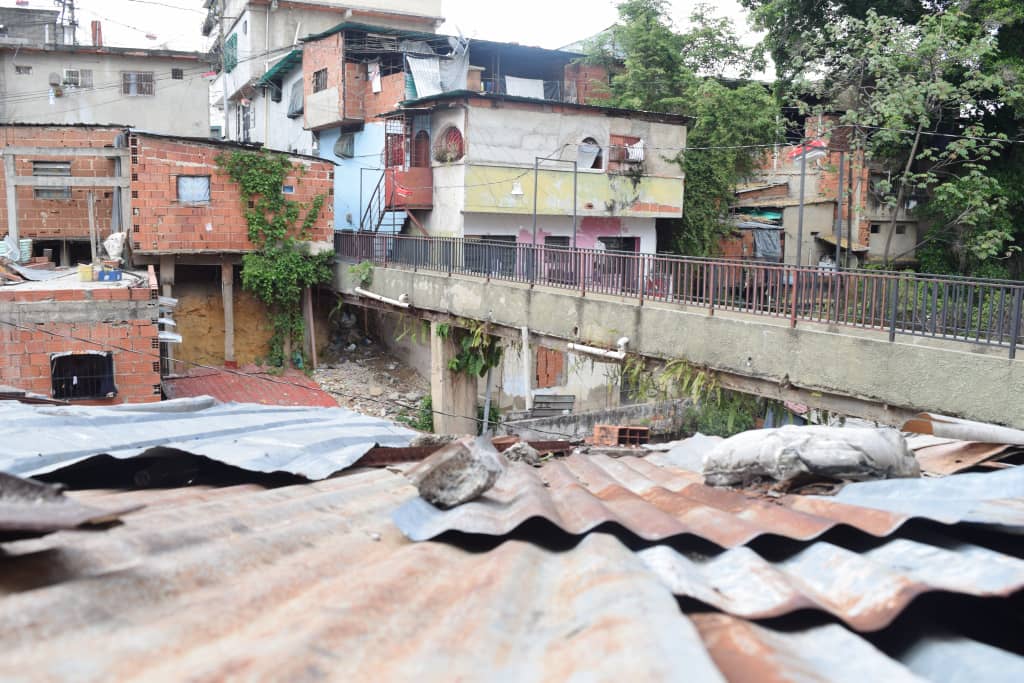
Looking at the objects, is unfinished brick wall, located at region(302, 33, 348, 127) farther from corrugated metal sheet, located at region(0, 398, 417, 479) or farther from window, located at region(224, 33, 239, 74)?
corrugated metal sheet, located at region(0, 398, 417, 479)

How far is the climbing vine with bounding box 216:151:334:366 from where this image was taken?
71.2 feet

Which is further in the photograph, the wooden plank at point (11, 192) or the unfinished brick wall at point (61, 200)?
the unfinished brick wall at point (61, 200)

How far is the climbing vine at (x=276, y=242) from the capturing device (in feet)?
71.2

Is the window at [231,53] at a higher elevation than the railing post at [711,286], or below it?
higher

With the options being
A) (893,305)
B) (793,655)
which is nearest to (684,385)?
(893,305)

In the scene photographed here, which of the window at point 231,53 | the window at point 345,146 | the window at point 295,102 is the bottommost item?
the window at point 345,146

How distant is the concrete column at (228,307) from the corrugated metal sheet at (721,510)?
1922 centimetres

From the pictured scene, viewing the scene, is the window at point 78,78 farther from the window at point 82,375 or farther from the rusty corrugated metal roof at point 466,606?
the rusty corrugated metal roof at point 466,606

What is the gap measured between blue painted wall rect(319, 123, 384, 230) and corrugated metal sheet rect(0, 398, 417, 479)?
66.4ft

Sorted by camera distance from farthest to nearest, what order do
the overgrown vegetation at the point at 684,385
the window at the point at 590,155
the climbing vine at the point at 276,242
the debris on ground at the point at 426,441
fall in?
the window at the point at 590,155, the climbing vine at the point at 276,242, the overgrown vegetation at the point at 684,385, the debris on ground at the point at 426,441

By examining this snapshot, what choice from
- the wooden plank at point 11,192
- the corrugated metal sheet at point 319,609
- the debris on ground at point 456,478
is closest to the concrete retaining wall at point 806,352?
the debris on ground at point 456,478

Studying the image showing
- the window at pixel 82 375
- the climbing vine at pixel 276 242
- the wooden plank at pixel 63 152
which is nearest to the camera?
the window at pixel 82 375

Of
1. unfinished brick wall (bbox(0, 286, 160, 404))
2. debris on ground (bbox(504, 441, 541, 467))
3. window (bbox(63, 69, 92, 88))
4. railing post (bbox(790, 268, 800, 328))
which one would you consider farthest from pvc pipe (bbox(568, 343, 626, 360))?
window (bbox(63, 69, 92, 88))

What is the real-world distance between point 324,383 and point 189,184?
241 inches
